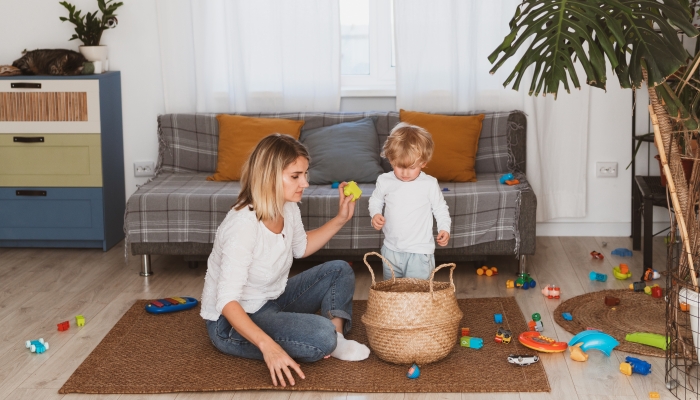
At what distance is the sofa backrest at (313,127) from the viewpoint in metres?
4.42

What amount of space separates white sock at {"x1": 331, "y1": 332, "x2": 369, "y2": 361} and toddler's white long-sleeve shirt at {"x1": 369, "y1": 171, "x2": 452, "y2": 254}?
0.44m

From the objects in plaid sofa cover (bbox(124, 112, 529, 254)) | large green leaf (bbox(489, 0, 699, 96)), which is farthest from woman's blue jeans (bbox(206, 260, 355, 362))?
large green leaf (bbox(489, 0, 699, 96))

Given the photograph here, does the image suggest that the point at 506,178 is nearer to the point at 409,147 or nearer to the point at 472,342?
the point at 409,147

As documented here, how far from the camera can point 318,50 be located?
4.61m

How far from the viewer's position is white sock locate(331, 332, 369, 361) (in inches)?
113

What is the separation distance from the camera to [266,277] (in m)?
2.87

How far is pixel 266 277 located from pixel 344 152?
60.1 inches

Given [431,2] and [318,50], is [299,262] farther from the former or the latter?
[431,2]

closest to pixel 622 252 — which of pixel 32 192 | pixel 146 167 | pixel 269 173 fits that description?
pixel 269 173

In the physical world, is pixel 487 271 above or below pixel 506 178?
below

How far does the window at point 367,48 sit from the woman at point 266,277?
189 centimetres

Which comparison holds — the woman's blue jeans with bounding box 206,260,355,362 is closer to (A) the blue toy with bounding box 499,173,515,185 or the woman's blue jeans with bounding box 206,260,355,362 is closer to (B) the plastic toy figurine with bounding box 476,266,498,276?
(B) the plastic toy figurine with bounding box 476,266,498,276

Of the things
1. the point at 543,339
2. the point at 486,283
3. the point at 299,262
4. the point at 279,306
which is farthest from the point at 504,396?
the point at 299,262

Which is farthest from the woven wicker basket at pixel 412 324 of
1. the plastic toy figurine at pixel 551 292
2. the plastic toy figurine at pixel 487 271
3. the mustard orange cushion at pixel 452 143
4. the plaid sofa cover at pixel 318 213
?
the mustard orange cushion at pixel 452 143
